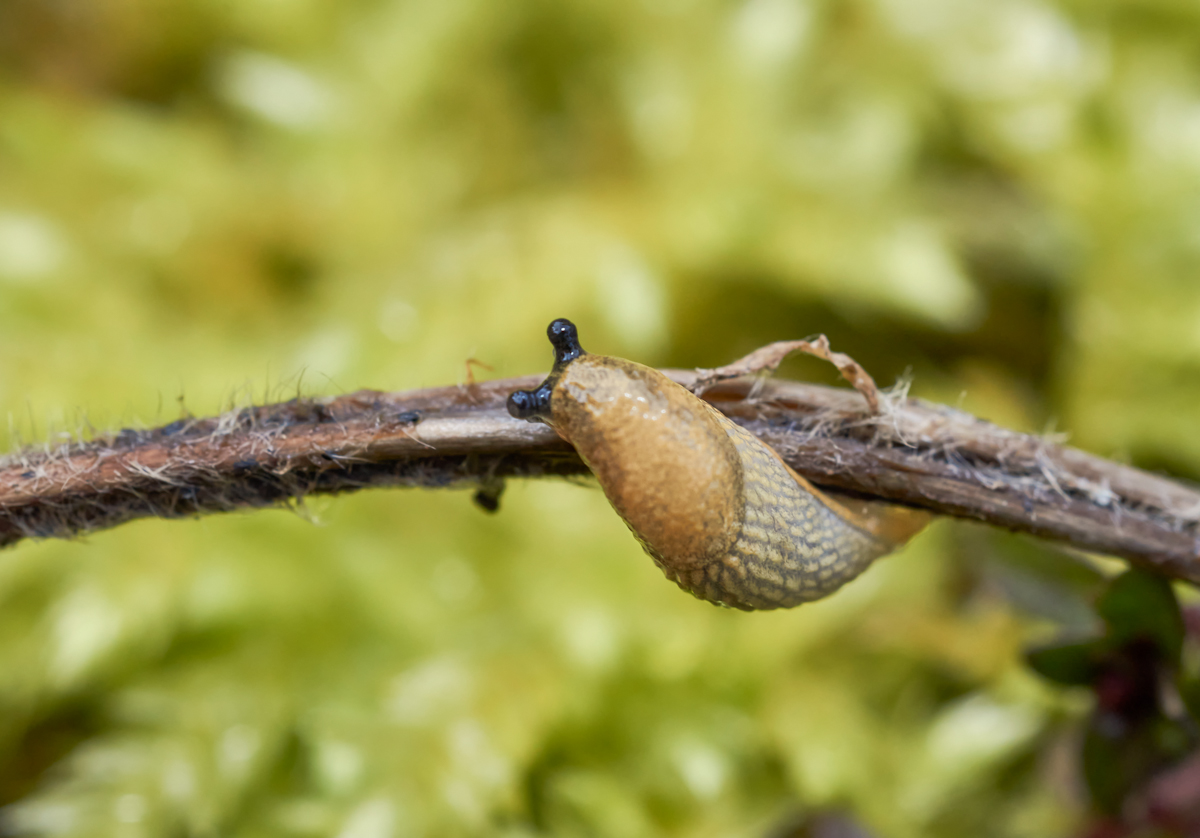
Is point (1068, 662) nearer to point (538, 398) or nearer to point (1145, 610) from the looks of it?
point (1145, 610)

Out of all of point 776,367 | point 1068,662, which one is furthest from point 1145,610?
point 776,367

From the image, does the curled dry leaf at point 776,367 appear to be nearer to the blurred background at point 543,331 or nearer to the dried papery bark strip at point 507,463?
the dried papery bark strip at point 507,463

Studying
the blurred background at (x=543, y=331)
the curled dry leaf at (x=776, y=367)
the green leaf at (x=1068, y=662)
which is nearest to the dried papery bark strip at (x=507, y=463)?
the curled dry leaf at (x=776, y=367)

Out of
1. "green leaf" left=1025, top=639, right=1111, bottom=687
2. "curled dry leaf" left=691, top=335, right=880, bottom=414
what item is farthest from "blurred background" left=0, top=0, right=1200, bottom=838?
"curled dry leaf" left=691, top=335, right=880, bottom=414

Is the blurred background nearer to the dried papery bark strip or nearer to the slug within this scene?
the dried papery bark strip

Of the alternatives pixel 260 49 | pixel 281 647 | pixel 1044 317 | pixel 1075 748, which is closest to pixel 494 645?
pixel 281 647
